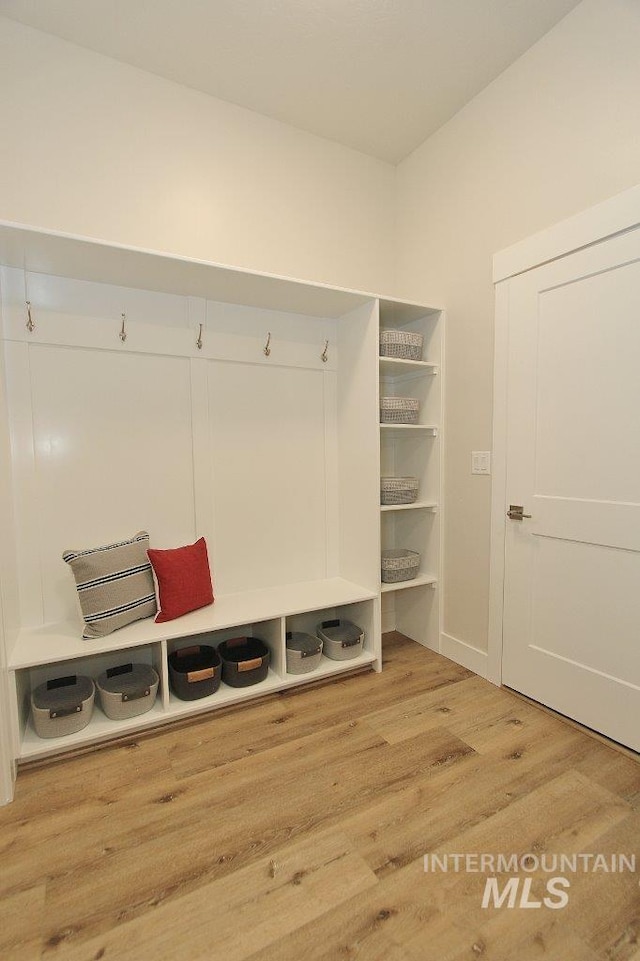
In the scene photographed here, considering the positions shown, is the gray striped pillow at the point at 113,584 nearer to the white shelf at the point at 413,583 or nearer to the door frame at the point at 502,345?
the white shelf at the point at 413,583

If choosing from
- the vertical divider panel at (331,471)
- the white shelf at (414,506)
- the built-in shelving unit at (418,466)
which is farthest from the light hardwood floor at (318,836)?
the white shelf at (414,506)

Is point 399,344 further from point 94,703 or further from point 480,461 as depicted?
point 94,703

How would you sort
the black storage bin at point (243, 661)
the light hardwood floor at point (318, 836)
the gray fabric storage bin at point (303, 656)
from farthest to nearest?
the gray fabric storage bin at point (303, 656) < the black storage bin at point (243, 661) < the light hardwood floor at point (318, 836)

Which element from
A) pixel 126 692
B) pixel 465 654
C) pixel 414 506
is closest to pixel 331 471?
pixel 414 506

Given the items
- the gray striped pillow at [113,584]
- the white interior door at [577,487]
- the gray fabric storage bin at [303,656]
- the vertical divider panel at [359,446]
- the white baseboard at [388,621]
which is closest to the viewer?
the white interior door at [577,487]

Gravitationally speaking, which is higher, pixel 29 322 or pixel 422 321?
pixel 422 321

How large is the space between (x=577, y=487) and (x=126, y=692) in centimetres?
213

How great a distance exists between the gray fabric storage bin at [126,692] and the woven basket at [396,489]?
1479 millimetres

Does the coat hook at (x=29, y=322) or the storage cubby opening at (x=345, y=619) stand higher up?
the coat hook at (x=29, y=322)

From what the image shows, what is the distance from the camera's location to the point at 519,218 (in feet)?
6.88

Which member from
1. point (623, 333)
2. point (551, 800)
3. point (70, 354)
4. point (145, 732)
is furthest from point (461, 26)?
point (145, 732)

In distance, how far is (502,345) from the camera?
7.13 ft

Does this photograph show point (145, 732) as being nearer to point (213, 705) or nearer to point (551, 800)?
point (213, 705)

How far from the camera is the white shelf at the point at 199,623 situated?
69.3 inches
